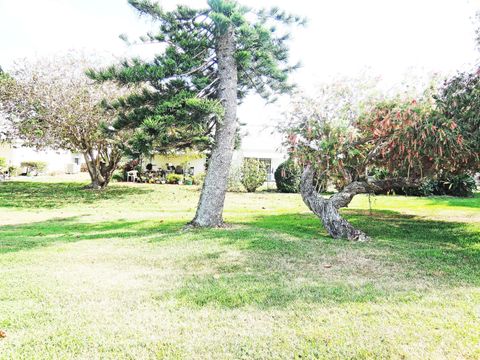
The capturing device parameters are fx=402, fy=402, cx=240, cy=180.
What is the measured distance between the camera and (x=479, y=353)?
3275mm

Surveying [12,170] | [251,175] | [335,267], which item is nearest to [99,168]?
[251,175]

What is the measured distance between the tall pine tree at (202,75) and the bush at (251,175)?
1249 cm

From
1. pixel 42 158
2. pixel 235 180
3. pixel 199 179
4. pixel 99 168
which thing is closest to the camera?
pixel 235 180

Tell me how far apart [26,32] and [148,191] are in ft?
32.2

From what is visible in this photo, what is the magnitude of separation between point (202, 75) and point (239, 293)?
8.33 m

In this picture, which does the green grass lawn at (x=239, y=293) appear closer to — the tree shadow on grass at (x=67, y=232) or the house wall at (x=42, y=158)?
the tree shadow on grass at (x=67, y=232)

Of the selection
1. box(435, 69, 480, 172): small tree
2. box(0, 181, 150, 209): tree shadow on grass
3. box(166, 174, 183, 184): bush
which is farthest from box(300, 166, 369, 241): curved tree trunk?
box(166, 174, 183, 184): bush

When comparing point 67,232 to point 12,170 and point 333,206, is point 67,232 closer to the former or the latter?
Result: point 333,206

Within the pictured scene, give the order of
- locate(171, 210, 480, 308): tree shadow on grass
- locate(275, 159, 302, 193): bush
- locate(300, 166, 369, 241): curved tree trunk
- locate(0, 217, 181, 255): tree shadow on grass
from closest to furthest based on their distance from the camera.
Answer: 1. locate(171, 210, 480, 308): tree shadow on grass
2. locate(0, 217, 181, 255): tree shadow on grass
3. locate(300, 166, 369, 241): curved tree trunk
4. locate(275, 159, 302, 193): bush

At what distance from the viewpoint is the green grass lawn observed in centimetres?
344

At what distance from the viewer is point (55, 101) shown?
2069cm

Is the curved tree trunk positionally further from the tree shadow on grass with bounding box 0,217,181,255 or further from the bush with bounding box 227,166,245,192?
the bush with bounding box 227,166,245,192

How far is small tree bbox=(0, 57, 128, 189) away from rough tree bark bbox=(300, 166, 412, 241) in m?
12.4

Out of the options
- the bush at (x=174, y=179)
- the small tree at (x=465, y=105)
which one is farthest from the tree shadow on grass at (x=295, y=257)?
the bush at (x=174, y=179)
